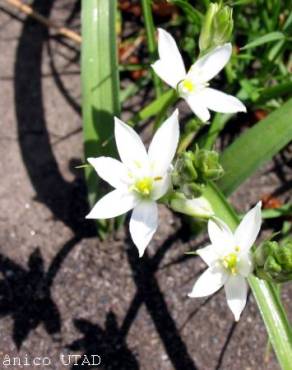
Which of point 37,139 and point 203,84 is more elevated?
point 37,139

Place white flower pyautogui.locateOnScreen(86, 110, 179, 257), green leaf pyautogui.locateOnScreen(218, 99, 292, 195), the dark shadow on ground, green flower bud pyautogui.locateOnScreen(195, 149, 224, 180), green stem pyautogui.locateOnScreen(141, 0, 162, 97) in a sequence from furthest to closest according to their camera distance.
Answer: the dark shadow on ground, green stem pyautogui.locateOnScreen(141, 0, 162, 97), green leaf pyautogui.locateOnScreen(218, 99, 292, 195), white flower pyautogui.locateOnScreen(86, 110, 179, 257), green flower bud pyautogui.locateOnScreen(195, 149, 224, 180)

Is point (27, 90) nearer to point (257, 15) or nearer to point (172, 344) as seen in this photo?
point (257, 15)

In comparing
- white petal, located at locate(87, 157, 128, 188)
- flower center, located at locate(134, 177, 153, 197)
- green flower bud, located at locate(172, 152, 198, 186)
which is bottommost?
green flower bud, located at locate(172, 152, 198, 186)

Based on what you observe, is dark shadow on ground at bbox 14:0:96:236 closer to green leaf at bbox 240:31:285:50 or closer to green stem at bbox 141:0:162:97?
green stem at bbox 141:0:162:97

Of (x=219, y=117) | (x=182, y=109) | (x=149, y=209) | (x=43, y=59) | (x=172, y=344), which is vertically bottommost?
(x=172, y=344)

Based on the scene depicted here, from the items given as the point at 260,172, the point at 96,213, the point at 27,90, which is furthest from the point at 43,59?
the point at 96,213

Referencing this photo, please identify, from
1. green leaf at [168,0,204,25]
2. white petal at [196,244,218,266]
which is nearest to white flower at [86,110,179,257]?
white petal at [196,244,218,266]

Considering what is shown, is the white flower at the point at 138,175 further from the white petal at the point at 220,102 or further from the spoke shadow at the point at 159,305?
the spoke shadow at the point at 159,305
